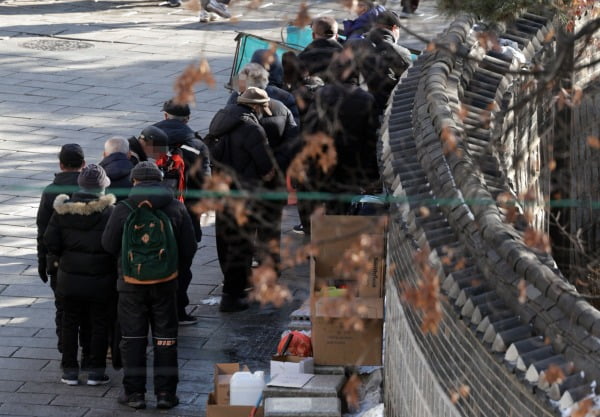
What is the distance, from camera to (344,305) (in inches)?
328

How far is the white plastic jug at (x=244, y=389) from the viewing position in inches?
328

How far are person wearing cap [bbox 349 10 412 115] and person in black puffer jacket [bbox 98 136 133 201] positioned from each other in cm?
221

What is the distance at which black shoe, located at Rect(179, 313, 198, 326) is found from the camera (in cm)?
1057

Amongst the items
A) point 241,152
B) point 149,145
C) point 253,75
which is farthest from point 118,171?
point 253,75

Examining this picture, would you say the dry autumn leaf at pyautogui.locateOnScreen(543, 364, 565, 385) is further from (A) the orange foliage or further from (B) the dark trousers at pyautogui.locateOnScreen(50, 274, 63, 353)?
(B) the dark trousers at pyautogui.locateOnScreen(50, 274, 63, 353)

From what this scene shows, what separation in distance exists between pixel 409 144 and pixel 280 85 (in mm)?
5254

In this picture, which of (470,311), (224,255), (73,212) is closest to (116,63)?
(224,255)

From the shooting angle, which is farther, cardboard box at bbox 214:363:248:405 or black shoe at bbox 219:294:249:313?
black shoe at bbox 219:294:249:313

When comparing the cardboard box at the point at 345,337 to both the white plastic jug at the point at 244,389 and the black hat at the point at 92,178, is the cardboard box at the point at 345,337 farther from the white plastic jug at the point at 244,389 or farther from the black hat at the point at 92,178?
the black hat at the point at 92,178

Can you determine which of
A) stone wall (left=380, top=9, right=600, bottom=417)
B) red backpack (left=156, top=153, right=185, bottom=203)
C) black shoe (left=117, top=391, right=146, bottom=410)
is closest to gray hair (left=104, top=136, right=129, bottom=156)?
red backpack (left=156, top=153, right=185, bottom=203)

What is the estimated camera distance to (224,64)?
20.5 metres

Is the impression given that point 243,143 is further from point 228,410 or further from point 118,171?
point 228,410

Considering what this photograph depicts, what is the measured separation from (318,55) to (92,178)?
148 inches

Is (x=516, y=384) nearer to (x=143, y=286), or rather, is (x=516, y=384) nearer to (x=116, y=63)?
(x=143, y=286)
